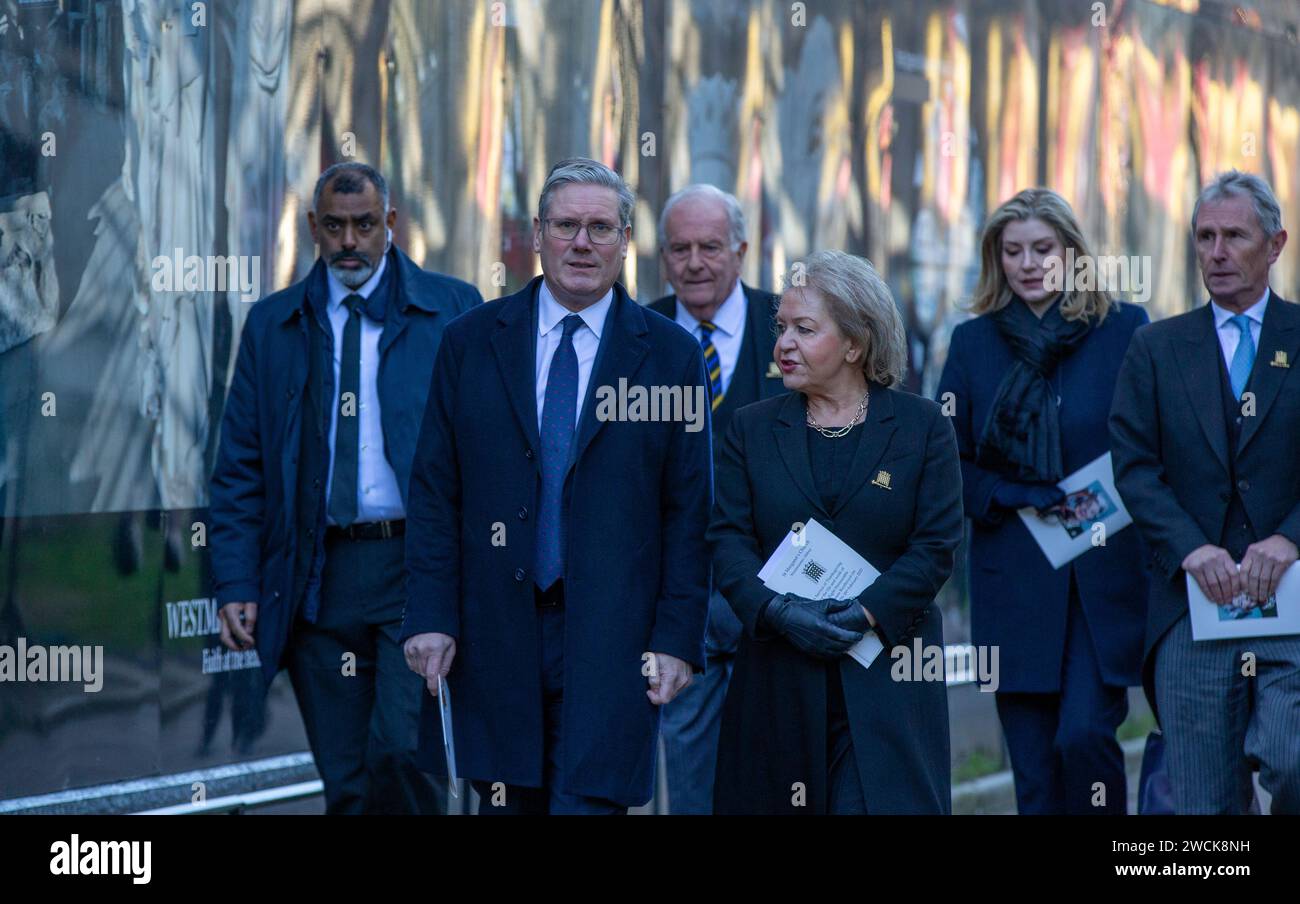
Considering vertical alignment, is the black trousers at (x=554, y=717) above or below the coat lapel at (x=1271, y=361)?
A: below

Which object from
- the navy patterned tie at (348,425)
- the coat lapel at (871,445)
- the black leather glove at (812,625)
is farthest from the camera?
the navy patterned tie at (348,425)

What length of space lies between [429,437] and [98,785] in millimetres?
1987

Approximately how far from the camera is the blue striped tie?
6.80 metres

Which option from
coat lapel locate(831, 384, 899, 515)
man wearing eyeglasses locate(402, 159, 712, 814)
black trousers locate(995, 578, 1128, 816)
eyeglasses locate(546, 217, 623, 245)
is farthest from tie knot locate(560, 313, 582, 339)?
black trousers locate(995, 578, 1128, 816)

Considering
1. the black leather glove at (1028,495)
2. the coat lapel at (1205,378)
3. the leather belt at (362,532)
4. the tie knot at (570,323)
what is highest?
the tie knot at (570,323)

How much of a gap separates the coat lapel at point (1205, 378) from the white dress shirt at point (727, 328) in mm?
1499

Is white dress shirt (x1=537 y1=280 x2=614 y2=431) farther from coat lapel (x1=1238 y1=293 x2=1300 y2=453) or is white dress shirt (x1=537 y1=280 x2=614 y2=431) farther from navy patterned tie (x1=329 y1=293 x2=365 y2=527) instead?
coat lapel (x1=1238 y1=293 x2=1300 y2=453)

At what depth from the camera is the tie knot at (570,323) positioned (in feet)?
17.7

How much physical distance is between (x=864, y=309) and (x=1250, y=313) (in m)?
1.47

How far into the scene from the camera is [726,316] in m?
6.95

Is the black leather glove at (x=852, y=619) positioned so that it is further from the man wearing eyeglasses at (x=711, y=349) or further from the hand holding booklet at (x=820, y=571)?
the man wearing eyeglasses at (x=711, y=349)

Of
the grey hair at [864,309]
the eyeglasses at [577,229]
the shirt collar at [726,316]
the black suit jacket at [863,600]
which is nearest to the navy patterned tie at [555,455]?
the eyeglasses at [577,229]
